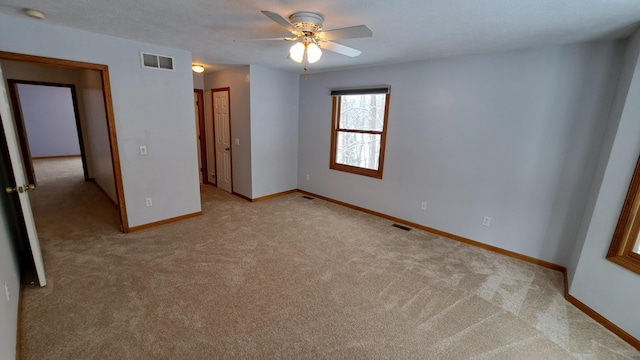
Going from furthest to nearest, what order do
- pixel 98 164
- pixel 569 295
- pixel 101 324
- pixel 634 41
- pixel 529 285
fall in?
pixel 98 164 → pixel 529 285 → pixel 569 295 → pixel 634 41 → pixel 101 324

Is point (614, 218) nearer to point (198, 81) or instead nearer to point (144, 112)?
point (144, 112)

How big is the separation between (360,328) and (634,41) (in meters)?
3.15

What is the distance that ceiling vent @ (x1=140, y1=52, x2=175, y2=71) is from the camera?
313 centimetres

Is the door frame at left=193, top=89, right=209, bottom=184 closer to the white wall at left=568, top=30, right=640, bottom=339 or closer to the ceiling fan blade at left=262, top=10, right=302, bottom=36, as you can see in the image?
the ceiling fan blade at left=262, top=10, right=302, bottom=36

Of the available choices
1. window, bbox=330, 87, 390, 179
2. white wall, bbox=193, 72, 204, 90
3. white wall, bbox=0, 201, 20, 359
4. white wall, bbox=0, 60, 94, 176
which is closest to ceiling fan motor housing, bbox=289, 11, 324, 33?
window, bbox=330, 87, 390, 179

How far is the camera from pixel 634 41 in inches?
83.0

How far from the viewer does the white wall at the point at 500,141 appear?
8.39 ft

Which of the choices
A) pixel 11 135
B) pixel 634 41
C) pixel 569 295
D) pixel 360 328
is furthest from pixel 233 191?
pixel 634 41

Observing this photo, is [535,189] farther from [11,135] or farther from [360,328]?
[11,135]

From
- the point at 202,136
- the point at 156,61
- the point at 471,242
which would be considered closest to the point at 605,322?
the point at 471,242

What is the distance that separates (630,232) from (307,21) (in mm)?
2942

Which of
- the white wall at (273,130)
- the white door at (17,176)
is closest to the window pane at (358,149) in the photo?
the white wall at (273,130)

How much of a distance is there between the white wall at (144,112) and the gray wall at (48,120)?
638cm

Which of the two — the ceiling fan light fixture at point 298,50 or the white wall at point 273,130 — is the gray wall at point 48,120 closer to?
the white wall at point 273,130
